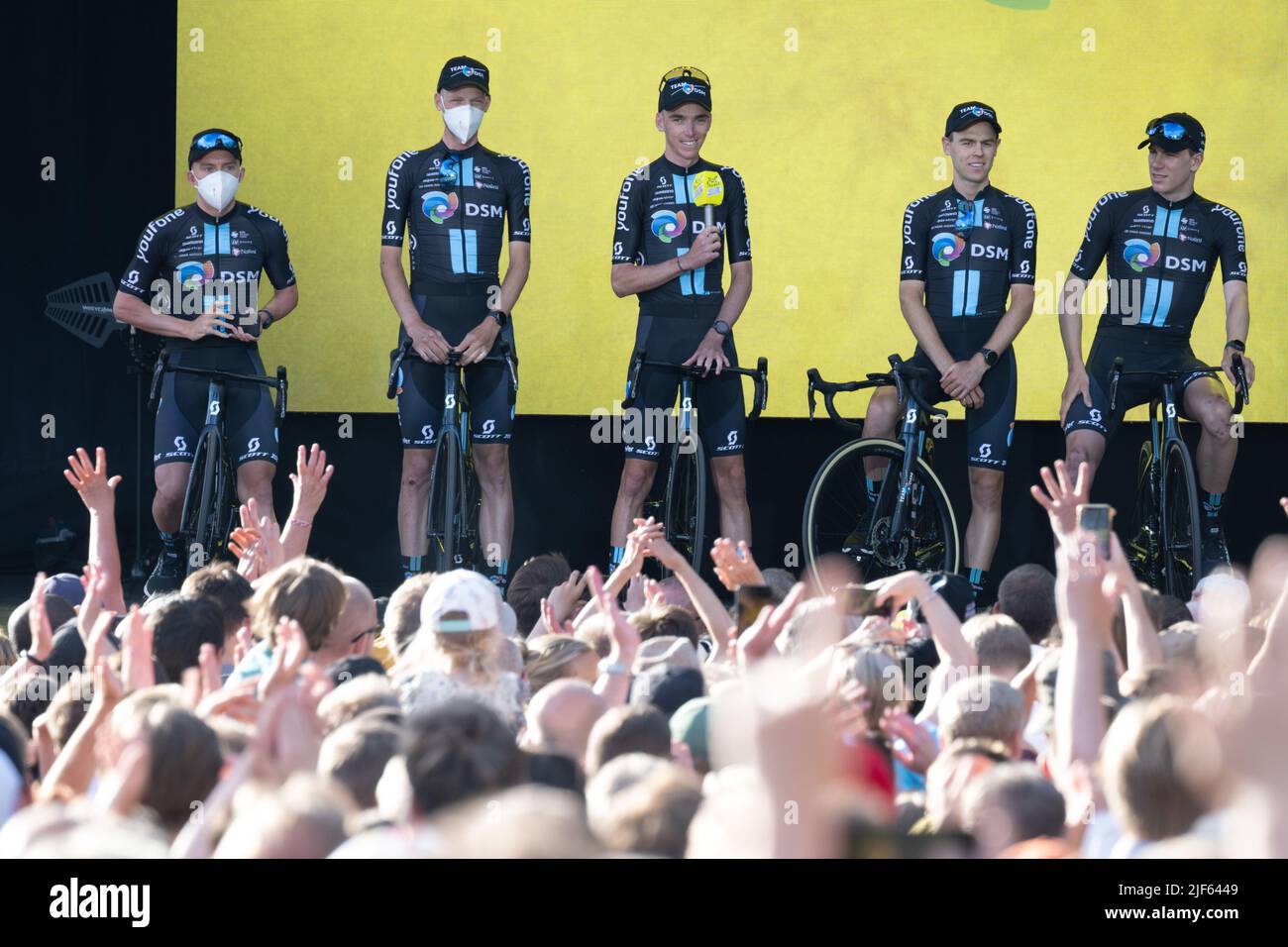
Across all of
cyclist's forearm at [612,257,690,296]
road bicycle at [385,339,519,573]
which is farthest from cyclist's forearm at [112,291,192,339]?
cyclist's forearm at [612,257,690,296]

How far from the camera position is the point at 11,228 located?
7.41 meters

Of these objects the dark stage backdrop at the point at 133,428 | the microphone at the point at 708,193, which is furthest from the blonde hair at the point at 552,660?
the dark stage backdrop at the point at 133,428

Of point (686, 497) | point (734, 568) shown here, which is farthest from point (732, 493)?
point (734, 568)

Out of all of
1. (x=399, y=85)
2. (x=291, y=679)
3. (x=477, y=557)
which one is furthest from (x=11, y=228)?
(x=291, y=679)

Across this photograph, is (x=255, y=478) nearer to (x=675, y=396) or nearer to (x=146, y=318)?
(x=146, y=318)

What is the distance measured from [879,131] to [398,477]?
2646 millimetres

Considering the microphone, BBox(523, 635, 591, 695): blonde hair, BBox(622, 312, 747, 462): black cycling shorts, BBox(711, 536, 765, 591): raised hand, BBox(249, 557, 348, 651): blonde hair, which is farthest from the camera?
the microphone

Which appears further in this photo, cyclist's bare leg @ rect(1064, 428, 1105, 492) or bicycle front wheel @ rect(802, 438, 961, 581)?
cyclist's bare leg @ rect(1064, 428, 1105, 492)

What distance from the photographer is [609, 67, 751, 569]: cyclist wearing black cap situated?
6.43 meters

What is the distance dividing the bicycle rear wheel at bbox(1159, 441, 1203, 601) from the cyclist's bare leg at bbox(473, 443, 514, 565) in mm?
2289

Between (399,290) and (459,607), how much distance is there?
10.9 ft

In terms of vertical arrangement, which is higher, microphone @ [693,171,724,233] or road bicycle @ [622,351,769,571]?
microphone @ [693,171,724,233]

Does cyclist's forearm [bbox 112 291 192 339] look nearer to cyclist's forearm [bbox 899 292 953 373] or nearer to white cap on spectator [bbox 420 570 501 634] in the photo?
cyclist's forearm [bbox 899 292 953 373]
